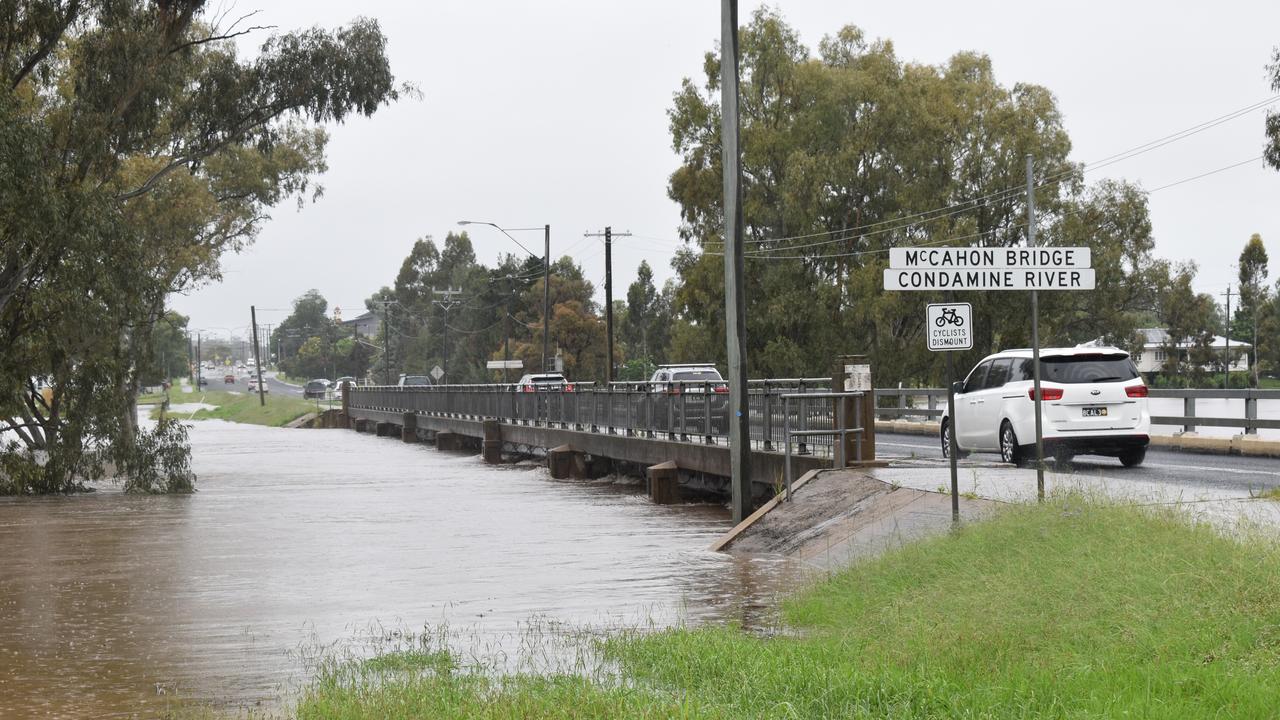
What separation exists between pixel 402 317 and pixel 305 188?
91.7 meters

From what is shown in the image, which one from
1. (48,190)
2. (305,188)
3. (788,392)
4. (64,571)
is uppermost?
(305,188)

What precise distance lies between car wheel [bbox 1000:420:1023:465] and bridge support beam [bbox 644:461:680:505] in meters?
8.07

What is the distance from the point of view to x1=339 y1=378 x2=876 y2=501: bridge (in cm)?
1992

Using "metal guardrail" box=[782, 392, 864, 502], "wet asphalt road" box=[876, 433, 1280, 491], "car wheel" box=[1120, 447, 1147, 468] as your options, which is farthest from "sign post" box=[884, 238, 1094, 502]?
"car wheel" box=[1120, 447, 1147, 468]

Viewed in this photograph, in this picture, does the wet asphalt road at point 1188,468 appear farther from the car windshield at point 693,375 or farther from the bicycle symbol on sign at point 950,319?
the car windshield at point 693,375

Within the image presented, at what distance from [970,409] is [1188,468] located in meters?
3.25

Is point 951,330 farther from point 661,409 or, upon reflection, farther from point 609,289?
point 609,289

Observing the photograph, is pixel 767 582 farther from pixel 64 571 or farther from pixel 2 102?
pixel 2 102

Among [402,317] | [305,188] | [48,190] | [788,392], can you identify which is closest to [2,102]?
[48,190]

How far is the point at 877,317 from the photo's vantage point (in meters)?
55.2

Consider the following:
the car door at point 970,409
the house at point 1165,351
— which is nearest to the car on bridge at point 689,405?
the car door at point 970,409

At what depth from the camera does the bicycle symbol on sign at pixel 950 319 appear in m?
13.5

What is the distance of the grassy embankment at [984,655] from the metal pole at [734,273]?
24.7ft

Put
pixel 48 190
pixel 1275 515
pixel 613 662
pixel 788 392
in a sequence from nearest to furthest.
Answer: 1. pixel 613 662
2. pixel 1275 515
3. pixel 788 392
4. pixel 48 190
